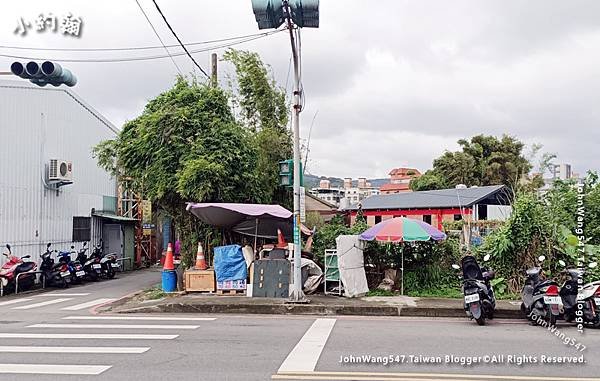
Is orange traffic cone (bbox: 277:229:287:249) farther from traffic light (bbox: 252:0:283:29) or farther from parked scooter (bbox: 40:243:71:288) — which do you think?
parked scooter (bbox: 40:243:71:288)

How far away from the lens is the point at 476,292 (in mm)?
11492

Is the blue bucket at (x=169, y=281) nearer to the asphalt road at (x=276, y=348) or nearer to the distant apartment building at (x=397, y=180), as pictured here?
the asphalt road at (x=276, y=348)

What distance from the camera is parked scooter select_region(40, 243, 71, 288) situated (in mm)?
18984

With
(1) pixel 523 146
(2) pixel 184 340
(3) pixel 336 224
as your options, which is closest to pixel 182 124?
(3) pixel 336 224

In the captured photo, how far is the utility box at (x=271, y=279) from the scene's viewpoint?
48.2 ft

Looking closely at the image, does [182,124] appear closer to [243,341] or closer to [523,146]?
[243,341]

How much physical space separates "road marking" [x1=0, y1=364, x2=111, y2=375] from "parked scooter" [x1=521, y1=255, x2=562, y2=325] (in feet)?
26.4

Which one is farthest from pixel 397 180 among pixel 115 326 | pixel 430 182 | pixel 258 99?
pixel 115 326

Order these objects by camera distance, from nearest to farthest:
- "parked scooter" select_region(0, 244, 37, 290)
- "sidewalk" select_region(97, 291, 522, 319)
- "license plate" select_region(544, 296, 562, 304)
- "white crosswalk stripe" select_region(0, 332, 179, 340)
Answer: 1. "white crosswalk stripe" select_region(0, 332, 179, 340)
2. "license plate" select_region(544, 296, 562, 304)
3. "sidewalk" select_region(97, 291, 522, 319)
4. "parked scooter" select_region(0, 244, 37, 290)

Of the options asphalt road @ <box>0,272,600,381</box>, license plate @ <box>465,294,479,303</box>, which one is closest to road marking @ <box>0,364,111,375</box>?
asphalt road @ <box>0,272,600,381</box>

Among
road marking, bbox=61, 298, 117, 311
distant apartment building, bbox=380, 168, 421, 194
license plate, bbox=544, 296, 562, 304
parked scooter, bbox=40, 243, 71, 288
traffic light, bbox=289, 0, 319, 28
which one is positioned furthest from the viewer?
distant apartment building, bbox=380, 168, 421, 194

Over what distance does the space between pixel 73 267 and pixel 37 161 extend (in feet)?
12.6

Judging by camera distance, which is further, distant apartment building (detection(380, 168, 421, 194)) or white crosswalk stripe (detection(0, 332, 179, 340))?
distant apartment building (detection(380, 168, 421, 194))

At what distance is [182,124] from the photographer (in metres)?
17.3
